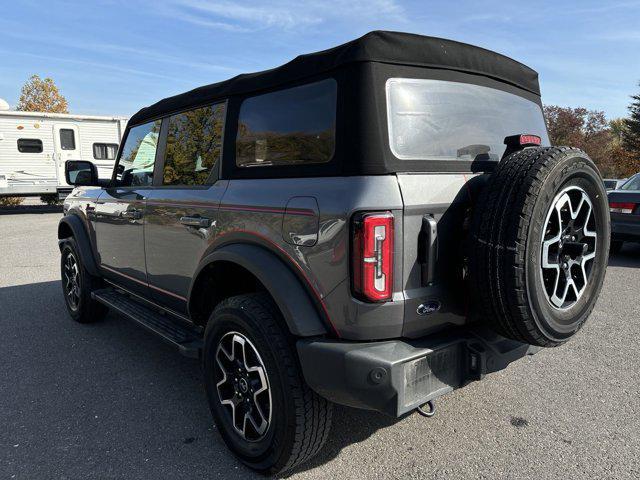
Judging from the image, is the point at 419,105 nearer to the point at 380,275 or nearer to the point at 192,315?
the point at 380,275

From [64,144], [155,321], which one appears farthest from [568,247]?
[64,144]

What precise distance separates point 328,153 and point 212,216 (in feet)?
3.01

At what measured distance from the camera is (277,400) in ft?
7.47

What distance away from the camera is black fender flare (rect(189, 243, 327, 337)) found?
2.18 m

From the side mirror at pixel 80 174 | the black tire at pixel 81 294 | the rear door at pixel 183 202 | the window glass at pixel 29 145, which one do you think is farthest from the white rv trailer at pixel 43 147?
the rear door at pixel 183 202

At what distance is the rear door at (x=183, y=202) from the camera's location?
2.92 m

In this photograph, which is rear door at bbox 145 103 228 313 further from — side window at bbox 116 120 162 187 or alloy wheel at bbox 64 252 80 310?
alloy wheel at bbox 64 252 80 310

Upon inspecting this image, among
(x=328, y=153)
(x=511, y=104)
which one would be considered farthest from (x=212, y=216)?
(x=511, y=104)

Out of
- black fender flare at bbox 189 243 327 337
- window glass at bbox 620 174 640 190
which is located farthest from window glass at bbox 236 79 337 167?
window glass at bbox 620 174 640 190

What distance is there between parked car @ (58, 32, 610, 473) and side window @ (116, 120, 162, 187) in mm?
1021

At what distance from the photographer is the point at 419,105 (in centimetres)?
232

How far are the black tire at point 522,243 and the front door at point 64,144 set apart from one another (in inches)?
627

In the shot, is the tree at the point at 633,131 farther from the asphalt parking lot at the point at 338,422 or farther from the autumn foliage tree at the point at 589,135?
the asphalt parking lot at the point at 338,422

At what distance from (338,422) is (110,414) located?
4.75ft
